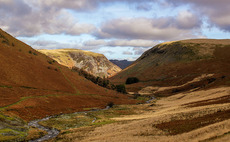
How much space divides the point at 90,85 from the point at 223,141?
11141 centimetres

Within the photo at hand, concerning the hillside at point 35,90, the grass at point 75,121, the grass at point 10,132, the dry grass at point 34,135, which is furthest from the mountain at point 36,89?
the dry grass at point 34,135

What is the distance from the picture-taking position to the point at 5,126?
136 ft

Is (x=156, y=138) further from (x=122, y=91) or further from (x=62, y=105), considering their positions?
(x=122, y=91)

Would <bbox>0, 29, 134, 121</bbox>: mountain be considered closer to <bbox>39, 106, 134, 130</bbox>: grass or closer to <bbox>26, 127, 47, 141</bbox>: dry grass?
<bbox>39, 106, 134, 130</bbox>: grass

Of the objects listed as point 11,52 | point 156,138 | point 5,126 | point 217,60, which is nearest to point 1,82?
point 11,52

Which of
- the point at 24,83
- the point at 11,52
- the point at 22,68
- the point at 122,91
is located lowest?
the point at 122,91

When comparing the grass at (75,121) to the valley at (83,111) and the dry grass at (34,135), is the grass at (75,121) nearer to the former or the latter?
the valley at (83,111)

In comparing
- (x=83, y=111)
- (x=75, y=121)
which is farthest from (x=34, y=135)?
(x=83, y=111)

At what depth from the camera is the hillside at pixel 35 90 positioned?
65375 millimetres

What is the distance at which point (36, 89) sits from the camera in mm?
89938

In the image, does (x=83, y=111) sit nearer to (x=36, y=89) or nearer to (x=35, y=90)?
(x=35, y=90)

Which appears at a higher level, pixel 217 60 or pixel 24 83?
pixel 217 60

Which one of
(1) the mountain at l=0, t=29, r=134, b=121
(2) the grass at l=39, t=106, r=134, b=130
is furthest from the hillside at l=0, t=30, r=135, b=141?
(2) the grass at l=39, t=106, r=134, b=130

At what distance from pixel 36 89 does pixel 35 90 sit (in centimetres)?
166
